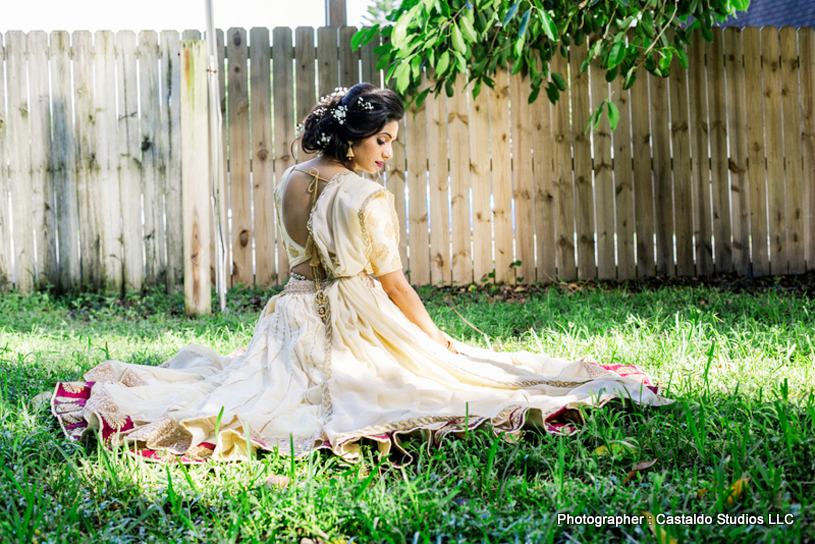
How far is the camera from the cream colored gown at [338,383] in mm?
1749

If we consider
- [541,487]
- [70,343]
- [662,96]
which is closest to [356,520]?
[541,487]

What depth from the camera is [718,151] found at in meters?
5.22

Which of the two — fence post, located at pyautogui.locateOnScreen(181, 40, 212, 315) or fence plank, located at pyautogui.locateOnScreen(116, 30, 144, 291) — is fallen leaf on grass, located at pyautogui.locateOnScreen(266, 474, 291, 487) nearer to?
fence post, located at pyautogui.locateOnScreen(181, 40, 212, 315)

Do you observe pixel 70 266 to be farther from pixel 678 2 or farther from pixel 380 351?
pixel 678 2

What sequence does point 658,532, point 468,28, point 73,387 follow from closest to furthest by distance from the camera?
point 658,532, point 73,387, point 468,28

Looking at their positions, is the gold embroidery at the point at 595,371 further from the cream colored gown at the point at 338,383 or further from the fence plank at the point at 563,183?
the fence plank at the point at 563,183

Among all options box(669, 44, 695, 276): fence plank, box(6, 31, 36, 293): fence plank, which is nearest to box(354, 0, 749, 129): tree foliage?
box(669, 44, 695, 276): fence plank

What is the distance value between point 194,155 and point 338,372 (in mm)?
2655

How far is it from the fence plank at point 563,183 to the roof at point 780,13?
2740 mm

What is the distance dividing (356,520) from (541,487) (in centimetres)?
44

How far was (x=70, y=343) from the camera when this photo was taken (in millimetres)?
3277

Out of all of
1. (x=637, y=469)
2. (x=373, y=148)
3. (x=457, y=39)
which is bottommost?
(x=637, y=469)

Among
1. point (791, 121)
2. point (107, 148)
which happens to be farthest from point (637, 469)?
point (791, 121)

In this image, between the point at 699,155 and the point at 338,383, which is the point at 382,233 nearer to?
the point at 338,383
